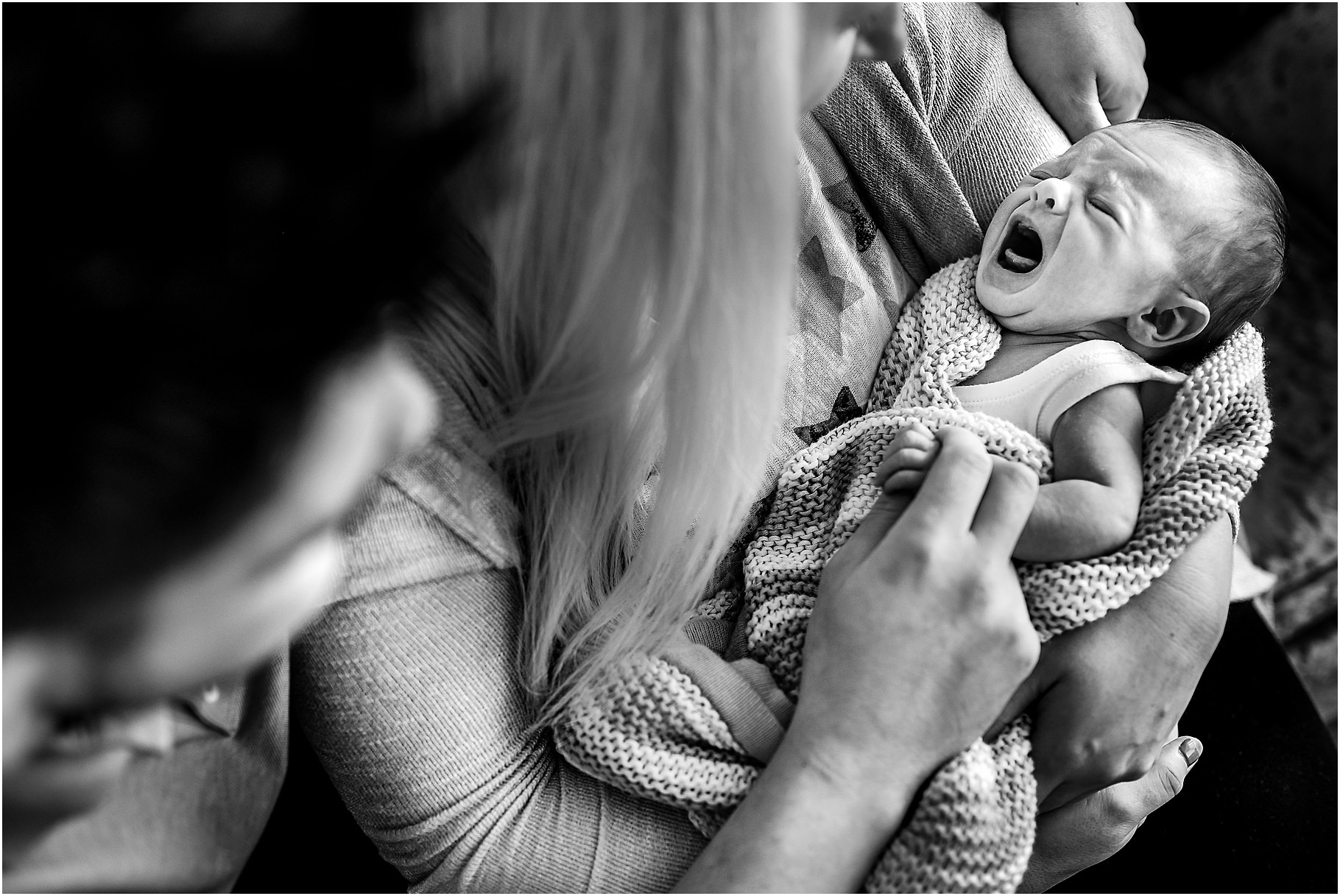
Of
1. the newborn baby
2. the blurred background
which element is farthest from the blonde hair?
the blurred background

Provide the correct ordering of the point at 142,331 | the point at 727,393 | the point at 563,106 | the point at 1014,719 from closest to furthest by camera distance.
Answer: the point at 142,331
the point at 563,106
the point at 727,393
the point at 1014,719

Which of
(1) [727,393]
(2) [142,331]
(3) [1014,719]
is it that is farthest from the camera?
(3) [1014,719]

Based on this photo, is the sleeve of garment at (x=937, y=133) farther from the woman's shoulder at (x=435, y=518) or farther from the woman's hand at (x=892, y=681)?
the woman's shoulder at (x=435, y=518)

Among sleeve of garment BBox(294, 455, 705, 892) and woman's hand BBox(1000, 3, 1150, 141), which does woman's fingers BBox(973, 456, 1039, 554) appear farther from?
woman's hand BBox(1000, 3, 1150, 141)

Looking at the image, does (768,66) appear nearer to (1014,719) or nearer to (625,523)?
(625,523)

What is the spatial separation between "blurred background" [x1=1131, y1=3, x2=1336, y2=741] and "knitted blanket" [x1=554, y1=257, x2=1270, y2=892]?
77cm

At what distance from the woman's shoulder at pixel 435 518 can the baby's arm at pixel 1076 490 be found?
28cm

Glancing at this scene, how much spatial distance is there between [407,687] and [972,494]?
39 cm

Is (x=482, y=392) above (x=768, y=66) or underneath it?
underneath

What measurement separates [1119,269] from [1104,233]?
0.11 feet

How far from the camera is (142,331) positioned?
264 millimetres

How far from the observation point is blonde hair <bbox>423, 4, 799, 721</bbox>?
17.5 inches

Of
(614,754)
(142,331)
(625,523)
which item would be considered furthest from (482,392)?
(142,331)

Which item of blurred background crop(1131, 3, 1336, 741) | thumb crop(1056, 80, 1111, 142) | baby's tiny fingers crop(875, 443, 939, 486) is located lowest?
blurred background crop(1131, 3, 1336, 741)
